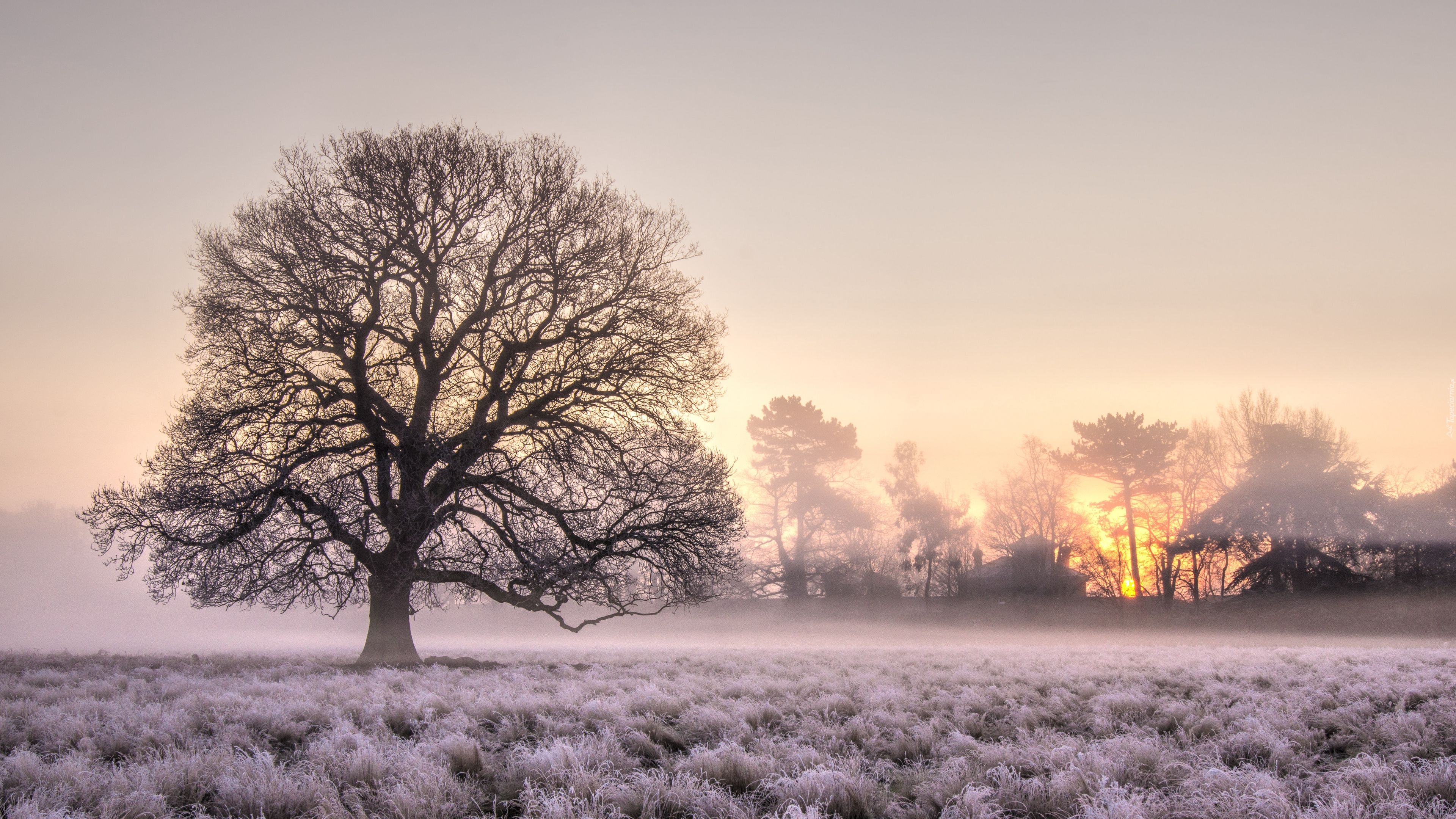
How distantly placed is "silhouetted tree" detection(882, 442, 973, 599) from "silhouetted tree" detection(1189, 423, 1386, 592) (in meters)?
13.7

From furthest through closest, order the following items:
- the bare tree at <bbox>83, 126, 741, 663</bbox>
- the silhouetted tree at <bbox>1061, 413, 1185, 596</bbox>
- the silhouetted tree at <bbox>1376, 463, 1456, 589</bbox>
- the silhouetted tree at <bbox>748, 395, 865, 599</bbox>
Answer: the silhouetted tree at <bbox>748, 395, 865, 599</bbox> < the silhouetted tree at <bbox>1061, 413, 1185, 596</bbox> < the silhouetted tree at <bbox>1376, 463, 1456, 589</bbox> < the bare tree at <bbox>83, 126, 741, 663</bbox>

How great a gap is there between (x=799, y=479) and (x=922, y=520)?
8.15m

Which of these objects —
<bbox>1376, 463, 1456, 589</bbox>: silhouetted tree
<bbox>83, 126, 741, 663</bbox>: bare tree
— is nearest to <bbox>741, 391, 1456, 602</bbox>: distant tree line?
<bbox>1376, 463, 1456, 589</bbox>: silhouetted tree

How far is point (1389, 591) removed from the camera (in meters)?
35.1

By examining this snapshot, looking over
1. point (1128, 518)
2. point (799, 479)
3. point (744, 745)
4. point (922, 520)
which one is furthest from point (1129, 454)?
point (744, 745)

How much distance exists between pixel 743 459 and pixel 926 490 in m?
11.7

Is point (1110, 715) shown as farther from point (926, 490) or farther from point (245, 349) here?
point (926, 490)

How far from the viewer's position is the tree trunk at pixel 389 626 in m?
14.3

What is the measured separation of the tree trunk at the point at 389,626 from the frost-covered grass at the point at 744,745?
3773 millimetres

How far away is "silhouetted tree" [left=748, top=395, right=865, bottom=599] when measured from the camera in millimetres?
46438

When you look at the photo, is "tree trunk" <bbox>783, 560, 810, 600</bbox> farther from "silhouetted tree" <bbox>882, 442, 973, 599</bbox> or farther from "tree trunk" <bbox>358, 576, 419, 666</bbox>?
"tree trunk" <bbox>358, 576, 419, 666</bbox>

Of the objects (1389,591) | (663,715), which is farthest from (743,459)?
(663,715)

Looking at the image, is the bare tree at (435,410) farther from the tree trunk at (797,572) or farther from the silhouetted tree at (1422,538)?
the silhouetted tree at (1422,538)

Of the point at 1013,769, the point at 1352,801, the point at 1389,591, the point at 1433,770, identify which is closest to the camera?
the point at 1352,801
